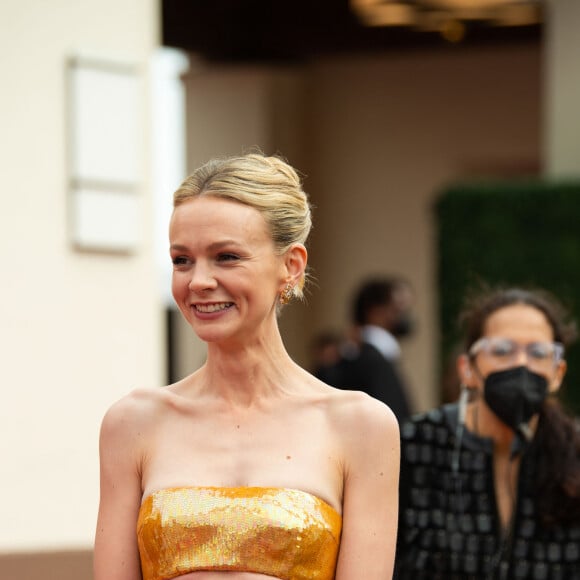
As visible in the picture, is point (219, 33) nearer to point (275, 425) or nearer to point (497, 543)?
point (497, 543)

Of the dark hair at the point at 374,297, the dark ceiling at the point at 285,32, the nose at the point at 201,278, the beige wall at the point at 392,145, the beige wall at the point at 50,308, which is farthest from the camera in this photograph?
the beige wall at the point at 392,145

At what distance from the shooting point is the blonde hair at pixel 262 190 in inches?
129

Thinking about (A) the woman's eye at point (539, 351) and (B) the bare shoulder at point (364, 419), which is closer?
(B) the bare shoulder at point (364, 419)

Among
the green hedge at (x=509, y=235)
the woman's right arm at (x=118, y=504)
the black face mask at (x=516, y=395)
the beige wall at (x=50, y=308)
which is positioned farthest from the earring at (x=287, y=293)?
the green hedge at (x=509, y=235)

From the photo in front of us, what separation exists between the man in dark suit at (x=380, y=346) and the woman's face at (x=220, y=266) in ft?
18.3

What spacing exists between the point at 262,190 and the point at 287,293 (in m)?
A: 0.25

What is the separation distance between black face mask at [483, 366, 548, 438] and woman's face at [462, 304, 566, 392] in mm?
35

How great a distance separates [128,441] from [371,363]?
5.98m

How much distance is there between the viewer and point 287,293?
11.0ft

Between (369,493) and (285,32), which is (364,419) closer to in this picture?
(369,493)

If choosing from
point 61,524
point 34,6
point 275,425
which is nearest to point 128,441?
point 275,425

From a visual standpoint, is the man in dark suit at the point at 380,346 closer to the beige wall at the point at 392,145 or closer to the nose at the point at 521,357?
the nose at the point at 521,357

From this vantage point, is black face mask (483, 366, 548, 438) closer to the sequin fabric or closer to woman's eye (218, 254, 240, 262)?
the sequin fabric

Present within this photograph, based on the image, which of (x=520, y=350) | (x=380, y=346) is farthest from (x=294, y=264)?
(x=380, y=346)
